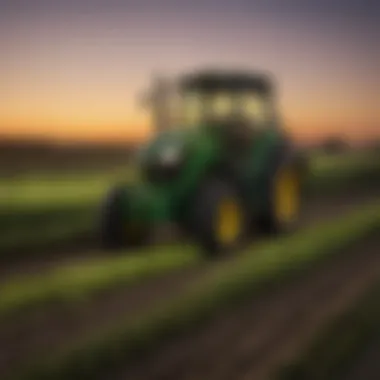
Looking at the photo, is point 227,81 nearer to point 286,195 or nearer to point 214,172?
point 214,172

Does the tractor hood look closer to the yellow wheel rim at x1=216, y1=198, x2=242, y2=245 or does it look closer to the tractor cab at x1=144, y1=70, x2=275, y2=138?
the tractor cab at x1=144, y1=70, x2=275, y2=138

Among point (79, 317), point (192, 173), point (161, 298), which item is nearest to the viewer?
point (79, 317)

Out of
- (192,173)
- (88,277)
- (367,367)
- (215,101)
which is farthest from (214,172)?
(367,367)

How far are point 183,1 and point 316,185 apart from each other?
59cm

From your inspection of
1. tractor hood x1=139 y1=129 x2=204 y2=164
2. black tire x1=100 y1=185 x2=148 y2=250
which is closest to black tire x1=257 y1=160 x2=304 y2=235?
tractor hood x1=139 y1=129 x2=204 y2=164

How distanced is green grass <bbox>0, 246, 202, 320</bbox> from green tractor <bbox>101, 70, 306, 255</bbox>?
4 centimetres

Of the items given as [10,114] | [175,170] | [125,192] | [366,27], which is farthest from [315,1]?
[10,114]

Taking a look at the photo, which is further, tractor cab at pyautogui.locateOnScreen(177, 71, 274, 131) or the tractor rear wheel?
the tractor rear wheel

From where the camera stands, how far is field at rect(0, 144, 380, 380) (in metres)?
1.30

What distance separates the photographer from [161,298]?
1480 mm

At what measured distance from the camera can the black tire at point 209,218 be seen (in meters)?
1.51

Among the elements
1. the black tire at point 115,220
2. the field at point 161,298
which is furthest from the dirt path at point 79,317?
the black tire at point 115,220

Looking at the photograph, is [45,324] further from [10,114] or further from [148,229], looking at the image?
[10,114]

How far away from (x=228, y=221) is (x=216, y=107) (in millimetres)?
271
